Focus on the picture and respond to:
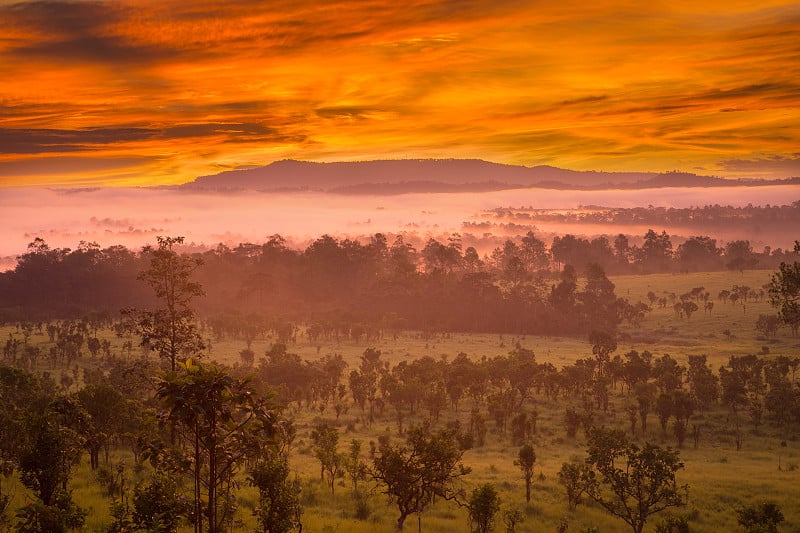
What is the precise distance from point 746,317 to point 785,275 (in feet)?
387

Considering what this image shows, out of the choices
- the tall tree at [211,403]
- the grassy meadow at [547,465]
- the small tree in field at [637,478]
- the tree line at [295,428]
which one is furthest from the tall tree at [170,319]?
the small tree in field at [637,478]

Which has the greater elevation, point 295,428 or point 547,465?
point 295,428

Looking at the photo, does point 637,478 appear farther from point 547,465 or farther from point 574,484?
point 547,465

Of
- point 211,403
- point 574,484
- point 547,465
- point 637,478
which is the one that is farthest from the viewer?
point 547,465

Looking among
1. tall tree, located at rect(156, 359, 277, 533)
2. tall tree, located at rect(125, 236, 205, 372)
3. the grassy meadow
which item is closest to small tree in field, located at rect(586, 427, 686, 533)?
the grassy meadow

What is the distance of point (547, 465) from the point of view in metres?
A: 57.4

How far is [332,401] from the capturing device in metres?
89.7

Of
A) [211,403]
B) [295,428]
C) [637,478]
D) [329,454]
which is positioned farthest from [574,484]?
[211,403]

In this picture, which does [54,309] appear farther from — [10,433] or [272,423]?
[272,423]

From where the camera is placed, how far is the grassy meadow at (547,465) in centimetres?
3850

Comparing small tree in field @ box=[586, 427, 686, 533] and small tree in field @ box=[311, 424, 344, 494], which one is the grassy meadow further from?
small tree in field @ box=[586, 427, 686, 533]

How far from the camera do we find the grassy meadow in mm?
38500

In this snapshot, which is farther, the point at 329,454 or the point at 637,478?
the point at 329,454

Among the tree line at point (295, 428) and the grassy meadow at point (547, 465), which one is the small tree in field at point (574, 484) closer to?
the tree line at point (295, 428)
